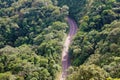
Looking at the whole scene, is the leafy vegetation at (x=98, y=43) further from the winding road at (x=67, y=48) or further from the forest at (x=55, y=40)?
the winding road at (x=67, y=48)

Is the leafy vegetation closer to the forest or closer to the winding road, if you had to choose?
the forest

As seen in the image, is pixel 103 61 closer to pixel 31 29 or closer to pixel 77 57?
pixel 77 57

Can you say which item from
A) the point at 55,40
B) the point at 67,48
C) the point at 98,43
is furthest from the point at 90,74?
the point at 67,48

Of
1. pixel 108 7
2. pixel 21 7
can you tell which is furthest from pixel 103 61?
pixel 21 7

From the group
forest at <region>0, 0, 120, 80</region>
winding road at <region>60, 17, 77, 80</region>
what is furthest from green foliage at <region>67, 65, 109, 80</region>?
winding road at <region>60, 17, 77, 80</region>

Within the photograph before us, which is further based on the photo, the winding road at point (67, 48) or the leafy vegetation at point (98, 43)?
the winding road at point (67, 48)

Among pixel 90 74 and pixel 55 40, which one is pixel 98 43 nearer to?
pixel 55 40

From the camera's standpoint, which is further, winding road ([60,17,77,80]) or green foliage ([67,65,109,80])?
winding road ([60,17,77,80])

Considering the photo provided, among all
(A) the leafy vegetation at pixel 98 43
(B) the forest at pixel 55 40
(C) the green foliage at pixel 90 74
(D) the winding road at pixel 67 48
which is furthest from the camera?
(D) the winding road at pixel 67 48

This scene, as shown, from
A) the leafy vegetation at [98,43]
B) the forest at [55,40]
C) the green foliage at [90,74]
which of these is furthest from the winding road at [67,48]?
the green foliage at [90,74]
